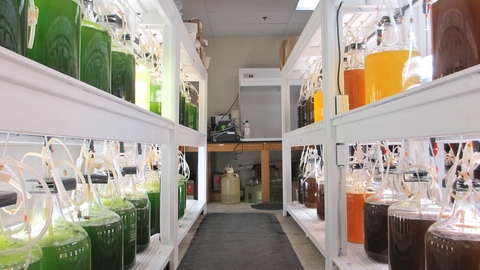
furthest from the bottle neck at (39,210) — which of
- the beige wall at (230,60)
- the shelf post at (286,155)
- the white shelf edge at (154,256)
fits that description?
the beige wall at (230,60)

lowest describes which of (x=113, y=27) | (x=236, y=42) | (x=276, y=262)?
(x=276, y=262)

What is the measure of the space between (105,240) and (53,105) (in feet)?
1.64

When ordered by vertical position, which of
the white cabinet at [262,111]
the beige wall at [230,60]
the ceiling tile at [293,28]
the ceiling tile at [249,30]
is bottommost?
the white cabinet at [262,111]

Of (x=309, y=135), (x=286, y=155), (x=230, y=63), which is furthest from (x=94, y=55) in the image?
(x=230, y=63)

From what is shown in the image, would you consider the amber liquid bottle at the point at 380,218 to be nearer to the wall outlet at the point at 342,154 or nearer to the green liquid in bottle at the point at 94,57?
the wall outlet at the point at 342,154

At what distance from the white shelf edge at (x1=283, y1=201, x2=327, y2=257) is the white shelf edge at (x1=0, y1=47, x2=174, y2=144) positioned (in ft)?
3.27

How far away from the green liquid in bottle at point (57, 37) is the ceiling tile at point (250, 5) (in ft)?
9.61

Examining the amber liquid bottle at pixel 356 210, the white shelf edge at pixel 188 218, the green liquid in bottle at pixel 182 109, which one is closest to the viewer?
the amber liquid bottle at pixel 356 210

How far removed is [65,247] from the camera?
0.70 metres

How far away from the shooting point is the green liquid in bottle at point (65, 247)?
68 cm

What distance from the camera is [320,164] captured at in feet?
6.93

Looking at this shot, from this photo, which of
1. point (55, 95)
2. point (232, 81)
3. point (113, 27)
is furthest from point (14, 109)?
point (232, 81)

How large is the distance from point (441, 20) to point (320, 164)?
1.58 meters

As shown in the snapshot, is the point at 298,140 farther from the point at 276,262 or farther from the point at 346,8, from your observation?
the point at 346,8
